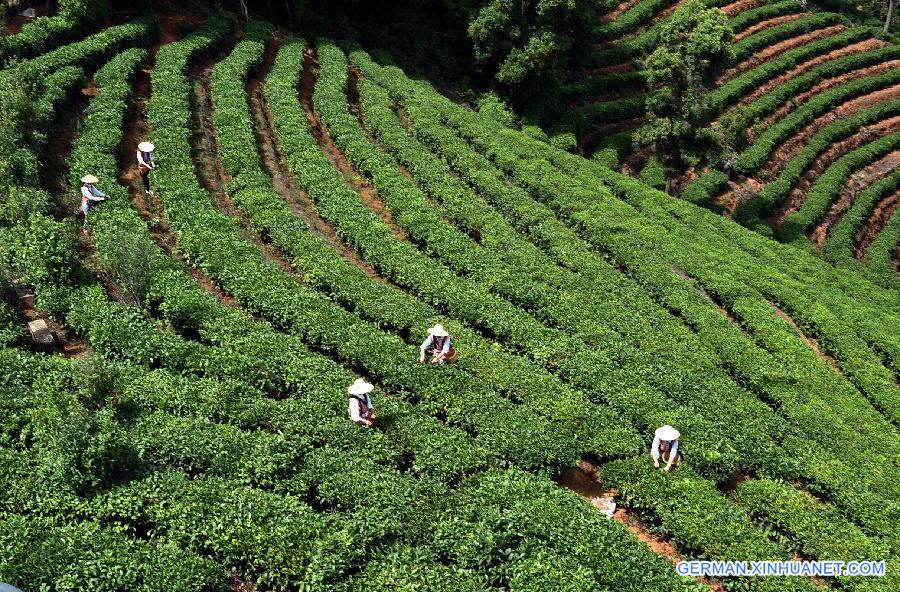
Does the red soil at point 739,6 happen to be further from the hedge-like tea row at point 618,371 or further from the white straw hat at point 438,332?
the white straw hat at point 438,332

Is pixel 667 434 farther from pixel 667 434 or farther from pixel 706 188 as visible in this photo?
pixel 706 188

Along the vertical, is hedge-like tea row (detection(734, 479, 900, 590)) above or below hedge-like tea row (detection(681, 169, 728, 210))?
below

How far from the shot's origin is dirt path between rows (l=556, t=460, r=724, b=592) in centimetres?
1397

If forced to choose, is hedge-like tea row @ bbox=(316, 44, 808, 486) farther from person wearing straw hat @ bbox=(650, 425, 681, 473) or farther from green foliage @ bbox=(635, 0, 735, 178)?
green foliage @ bbox=(635, 0, 735, 178)

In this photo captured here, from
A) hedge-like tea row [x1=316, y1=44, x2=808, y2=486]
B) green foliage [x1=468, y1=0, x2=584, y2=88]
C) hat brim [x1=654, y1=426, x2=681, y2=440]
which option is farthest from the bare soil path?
hat brim [x1=654, y1=426, x2=681, y2=440]

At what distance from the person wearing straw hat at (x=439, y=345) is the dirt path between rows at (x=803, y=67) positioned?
36.6m

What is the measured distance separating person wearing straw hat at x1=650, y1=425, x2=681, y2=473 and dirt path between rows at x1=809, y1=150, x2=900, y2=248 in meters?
29.6

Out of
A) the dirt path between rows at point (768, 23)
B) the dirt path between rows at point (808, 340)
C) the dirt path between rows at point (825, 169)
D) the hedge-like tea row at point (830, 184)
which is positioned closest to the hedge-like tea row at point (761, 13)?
the dirt path between rows at point (768, 23)

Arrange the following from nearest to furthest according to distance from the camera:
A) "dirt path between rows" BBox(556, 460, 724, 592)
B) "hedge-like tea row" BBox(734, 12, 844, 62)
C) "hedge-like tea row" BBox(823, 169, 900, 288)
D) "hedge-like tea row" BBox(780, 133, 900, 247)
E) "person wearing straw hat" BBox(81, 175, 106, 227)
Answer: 1. "dirt path between rows" BBox(556, 460, 724, 592)
2. "person wearing straw hat" BBox(81, 175, 106, 227)
3. "hedge-like tea row" BBox(823, 169, 900, 288)
4. "hedge-like tea row" BBox(780, 133, 900, 247)
5. "hedge-like tea row" BBox(734, 12, 844, 62)

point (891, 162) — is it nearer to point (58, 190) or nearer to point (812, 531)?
point (812, 531)

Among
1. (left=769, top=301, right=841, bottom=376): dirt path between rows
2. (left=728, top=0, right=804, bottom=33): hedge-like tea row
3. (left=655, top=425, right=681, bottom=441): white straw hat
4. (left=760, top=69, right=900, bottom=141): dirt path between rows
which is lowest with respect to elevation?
(left=769, top=301, right=841, bottom=376): dirt path between rows

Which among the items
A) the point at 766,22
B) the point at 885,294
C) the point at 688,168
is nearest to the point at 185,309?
the point at 885,294

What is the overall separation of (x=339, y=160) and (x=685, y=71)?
18153mm

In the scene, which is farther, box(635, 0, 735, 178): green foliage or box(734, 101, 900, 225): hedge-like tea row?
box(734, 101, 900, 225): hedge-like tea row
